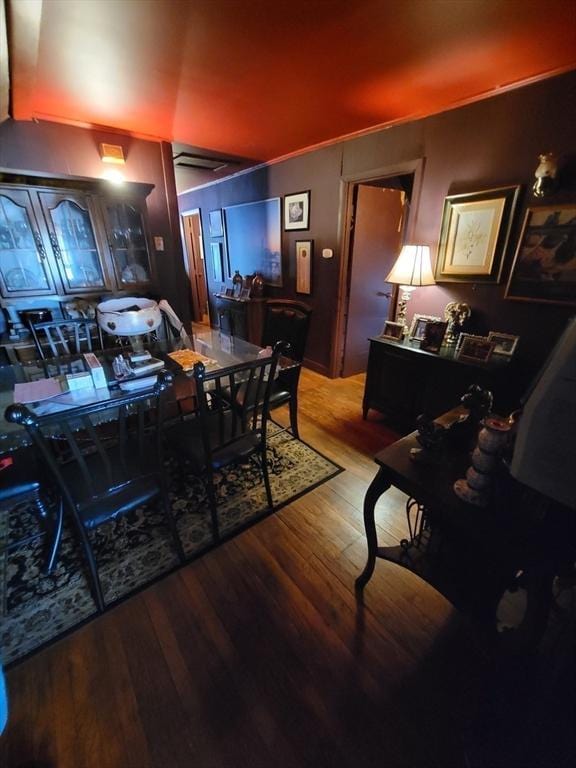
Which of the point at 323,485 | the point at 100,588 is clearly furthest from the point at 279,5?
the point at 100,588

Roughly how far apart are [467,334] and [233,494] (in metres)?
1.89

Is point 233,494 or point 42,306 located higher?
point 42,306

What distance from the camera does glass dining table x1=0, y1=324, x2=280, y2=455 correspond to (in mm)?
1377

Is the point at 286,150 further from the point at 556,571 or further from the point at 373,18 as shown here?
the point at 556,571

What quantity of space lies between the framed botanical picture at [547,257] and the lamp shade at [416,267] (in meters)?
0.51

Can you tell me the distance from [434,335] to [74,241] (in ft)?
9.92

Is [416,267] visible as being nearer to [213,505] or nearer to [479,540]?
[479,540]

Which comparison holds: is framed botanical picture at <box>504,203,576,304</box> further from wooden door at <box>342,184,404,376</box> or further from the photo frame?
the photo frame

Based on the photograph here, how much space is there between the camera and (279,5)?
1235 mm

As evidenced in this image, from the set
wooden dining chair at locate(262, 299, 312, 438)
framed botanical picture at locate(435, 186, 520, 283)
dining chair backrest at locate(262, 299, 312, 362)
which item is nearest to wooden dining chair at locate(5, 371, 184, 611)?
wooden dining chair at locate(262, 299, 312, 438)

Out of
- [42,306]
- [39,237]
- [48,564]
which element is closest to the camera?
[48,564]

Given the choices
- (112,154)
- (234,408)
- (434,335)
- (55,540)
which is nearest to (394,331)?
(434,335)

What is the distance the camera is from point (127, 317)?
4.87 feet

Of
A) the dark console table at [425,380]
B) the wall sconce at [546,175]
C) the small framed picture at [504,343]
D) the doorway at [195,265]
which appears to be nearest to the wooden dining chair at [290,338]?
the dark console table at [425,380]
